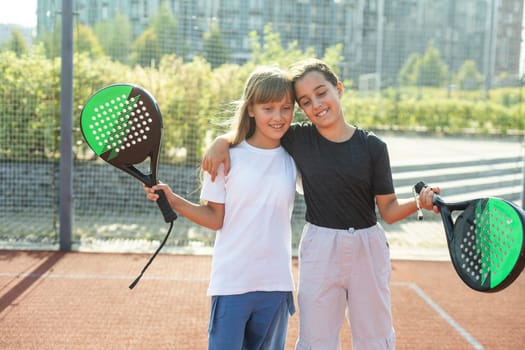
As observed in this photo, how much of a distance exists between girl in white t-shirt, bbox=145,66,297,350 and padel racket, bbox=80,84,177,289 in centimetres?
21

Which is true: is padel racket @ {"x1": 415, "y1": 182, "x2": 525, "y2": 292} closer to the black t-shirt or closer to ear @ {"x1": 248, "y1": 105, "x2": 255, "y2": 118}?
the black t-shirt

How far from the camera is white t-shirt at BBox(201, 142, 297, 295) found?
80.4 inches

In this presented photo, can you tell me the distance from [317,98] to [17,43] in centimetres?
394

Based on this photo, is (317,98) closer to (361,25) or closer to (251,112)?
(251,112)

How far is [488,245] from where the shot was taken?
5.71 ft

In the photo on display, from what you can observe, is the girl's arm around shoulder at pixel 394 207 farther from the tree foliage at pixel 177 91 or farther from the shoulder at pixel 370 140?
the tree foliage at pixel 177 91

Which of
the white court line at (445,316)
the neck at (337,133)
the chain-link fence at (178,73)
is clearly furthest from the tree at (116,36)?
the neck at (337,133)

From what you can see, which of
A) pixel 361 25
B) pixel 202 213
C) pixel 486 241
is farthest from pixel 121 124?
pixel 361 25

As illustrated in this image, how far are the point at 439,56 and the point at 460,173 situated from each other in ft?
4.56

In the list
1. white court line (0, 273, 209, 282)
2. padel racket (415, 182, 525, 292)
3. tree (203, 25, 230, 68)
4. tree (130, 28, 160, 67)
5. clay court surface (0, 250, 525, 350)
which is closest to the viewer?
padel racket (415, 182, 525, 292)

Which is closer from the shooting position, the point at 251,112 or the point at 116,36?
the point at 251,112

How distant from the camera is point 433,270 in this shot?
189 inches

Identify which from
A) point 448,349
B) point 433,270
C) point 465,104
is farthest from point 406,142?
point 448,349

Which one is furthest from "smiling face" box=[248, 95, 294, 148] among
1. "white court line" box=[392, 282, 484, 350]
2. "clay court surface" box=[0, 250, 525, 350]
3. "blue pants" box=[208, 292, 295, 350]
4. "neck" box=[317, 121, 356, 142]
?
"white court line" box=[392, 282, 484, 350]
